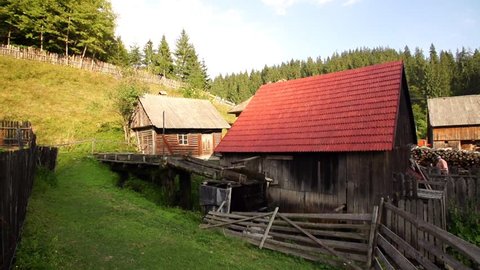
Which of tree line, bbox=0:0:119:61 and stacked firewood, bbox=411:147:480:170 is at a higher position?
tree line, bbox=0:0:119:61

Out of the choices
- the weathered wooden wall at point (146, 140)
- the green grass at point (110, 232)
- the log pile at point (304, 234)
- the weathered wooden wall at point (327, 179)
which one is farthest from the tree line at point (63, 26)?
the log pile at point (304, 234)

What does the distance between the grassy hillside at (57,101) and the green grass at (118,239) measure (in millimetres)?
19643

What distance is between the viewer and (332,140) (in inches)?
524

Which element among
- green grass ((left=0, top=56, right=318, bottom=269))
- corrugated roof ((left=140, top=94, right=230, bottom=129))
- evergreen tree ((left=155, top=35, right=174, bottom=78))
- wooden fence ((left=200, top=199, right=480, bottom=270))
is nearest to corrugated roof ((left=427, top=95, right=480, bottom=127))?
corrugated roof ((left=140, top=94, right=230, bottom=129))

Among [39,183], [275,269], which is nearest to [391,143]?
[275,269]

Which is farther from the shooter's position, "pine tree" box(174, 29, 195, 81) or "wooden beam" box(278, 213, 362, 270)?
"pine tree" box(174, 29, 195, 81)

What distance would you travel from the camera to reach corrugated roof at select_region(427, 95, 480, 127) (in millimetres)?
37234

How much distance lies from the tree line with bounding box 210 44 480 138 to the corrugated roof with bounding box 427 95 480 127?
19.9 metres

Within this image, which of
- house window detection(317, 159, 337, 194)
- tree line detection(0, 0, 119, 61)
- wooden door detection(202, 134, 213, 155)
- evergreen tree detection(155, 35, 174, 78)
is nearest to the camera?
house window detection(317, 159, 337, 194)

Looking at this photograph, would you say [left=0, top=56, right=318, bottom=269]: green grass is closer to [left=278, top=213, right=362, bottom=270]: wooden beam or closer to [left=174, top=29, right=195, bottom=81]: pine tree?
[left=278, top=213, right=362, bottom=270]: wooden beam

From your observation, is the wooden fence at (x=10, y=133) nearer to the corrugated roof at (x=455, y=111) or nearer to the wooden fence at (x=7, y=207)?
the wooden fence at (x=7, y=207)

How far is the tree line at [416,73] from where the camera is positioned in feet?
229

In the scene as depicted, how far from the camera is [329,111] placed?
583 inches

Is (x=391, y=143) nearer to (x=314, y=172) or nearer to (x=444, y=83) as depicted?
(x=314, y=172)
